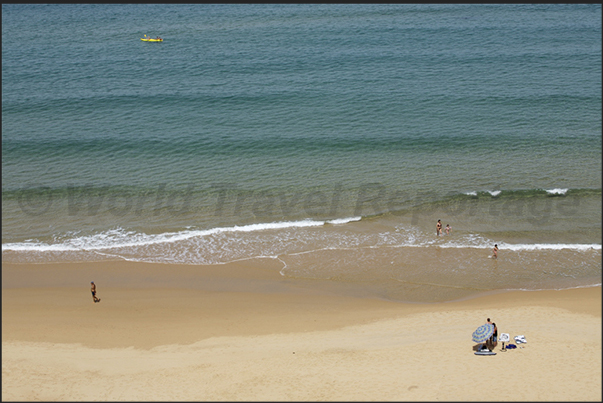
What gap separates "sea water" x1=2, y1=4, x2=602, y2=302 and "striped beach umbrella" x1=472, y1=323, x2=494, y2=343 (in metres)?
3.94

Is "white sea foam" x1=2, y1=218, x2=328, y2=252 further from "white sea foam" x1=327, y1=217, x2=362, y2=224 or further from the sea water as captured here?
the sea water

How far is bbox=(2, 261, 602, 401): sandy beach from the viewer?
1505 centimetres

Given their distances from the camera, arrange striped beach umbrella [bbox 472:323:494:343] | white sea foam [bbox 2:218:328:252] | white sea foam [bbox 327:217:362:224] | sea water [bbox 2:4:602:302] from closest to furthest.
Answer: striped beach umbrella [bbox 472:323:494:343]
sea water [bbox 2:4:602:302]
white sea foam [bbox 2:218:328:252]
white sea foam [bbox 327:217:362:224]

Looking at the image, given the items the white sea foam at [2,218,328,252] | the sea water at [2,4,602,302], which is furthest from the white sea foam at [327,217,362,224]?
the sea water at [2,4,602,302]

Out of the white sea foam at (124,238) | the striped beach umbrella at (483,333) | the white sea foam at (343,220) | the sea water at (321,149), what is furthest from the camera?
the white sea foam at (343,220)

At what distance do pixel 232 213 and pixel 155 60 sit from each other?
94.7ft

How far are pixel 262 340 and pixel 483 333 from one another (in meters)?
7.55

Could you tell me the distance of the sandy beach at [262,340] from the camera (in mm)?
15047

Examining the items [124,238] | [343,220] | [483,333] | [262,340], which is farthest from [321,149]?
[483,333]

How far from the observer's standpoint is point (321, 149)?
3397 cm

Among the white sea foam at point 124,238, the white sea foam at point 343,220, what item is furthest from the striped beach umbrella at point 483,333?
the white sea foam at point 124,238

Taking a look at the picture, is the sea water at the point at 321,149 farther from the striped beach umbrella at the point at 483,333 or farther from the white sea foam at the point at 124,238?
the striped beach umbrella at the point at 483,333

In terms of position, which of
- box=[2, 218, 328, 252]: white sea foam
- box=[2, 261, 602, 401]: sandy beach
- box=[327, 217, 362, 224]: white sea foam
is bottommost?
box=[2, 261, 602, 401]: sandy beach

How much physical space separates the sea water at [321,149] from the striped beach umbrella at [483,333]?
3.94 m
